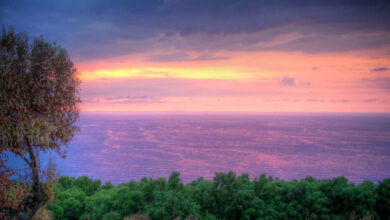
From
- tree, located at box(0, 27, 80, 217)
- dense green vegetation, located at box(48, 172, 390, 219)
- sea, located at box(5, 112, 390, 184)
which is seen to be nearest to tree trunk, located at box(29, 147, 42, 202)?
tree, located at box(0, 27, 80, 217)

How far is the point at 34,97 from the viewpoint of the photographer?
1110 centimetres

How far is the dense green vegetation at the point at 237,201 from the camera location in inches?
514

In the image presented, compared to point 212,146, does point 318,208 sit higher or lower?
higher

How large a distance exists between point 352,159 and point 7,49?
103787 millimetres

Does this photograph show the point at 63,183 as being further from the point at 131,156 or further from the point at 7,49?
the point at 131,156

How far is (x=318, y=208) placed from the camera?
525 inches

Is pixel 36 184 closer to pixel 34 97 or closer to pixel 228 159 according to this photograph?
pixel 34 97

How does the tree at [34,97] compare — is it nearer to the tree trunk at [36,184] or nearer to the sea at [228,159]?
the tree trunk at [36,184]

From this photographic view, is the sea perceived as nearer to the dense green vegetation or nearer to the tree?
the dense green vegetation

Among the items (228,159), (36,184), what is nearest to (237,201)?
(36,184)

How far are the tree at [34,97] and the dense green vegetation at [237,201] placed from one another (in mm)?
2686

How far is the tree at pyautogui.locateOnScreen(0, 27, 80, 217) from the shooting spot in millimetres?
10438

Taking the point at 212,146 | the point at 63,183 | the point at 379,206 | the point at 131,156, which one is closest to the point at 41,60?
the point at 63,183

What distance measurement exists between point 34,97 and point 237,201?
1192cm
